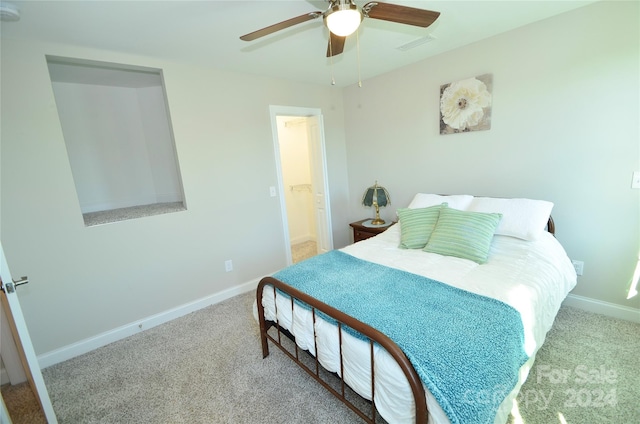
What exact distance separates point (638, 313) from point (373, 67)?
3126 millimetres

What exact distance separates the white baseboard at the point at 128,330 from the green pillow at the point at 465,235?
84.3 inches

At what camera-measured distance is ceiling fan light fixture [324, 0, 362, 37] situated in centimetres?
133

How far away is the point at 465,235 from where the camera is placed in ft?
6.87

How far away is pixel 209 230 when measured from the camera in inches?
113

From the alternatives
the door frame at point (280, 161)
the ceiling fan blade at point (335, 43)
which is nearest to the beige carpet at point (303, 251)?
the door frame at point (280, 161)

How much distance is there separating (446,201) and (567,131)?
1.03 m

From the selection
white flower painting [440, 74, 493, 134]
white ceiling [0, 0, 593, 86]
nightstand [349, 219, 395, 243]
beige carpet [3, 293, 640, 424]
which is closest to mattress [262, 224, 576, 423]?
beige carpet [3, 293, 640, 424]

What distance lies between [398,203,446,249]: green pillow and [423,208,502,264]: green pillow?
0.25 ft

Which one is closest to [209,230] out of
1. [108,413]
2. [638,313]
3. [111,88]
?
[108,413]

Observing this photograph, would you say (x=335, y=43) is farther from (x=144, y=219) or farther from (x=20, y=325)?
(x=20, y=325)

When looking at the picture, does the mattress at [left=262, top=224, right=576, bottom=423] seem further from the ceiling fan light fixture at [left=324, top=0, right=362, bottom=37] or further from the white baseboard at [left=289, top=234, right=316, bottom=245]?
the white baseboard at [left=289, top=234, right=316, bottom=245]

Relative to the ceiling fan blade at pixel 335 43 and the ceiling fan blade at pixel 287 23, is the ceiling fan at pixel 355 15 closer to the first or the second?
the ceiling fan blade at pixel 287 23

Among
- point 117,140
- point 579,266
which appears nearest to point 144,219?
point 117,140

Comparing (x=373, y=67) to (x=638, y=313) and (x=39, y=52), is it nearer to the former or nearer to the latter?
(x=39, y=52)
